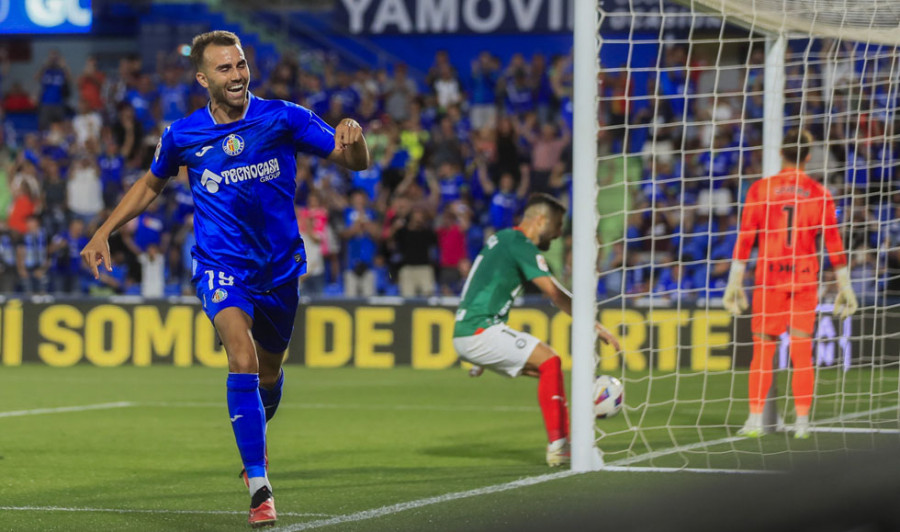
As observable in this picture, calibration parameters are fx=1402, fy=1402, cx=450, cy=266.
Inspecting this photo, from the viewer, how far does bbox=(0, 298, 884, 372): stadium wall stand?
15.8m

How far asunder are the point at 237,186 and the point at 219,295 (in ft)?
1.55

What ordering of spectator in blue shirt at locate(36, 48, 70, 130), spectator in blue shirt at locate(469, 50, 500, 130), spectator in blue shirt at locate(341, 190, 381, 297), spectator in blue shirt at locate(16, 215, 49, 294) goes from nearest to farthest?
spectator in blue shirt at locate(341, 190, 381, 297) < spectator in blue shirt at locate(16, 215, 49, 294) < spectator in blue shirt at locate(469, 50, 500, 130) < spectator in blue shirt at locate(36, 48, 70, 130)

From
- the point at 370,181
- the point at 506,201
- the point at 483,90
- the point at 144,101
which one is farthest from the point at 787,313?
the point at 144,101

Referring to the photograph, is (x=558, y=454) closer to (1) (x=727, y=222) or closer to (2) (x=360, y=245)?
(1) (x=727, y=222)

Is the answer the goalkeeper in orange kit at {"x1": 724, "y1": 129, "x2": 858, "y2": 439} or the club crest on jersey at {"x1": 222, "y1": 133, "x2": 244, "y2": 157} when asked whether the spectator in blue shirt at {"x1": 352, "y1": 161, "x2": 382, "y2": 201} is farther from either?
the club crest on jersey at {"x1": 222, "y1": 133, "x2": 244, "y2": 157}

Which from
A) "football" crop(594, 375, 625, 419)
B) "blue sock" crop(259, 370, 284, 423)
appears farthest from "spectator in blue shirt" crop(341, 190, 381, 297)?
"blue sock" crop(259, 370, 284, 423)

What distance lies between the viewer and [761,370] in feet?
30.6

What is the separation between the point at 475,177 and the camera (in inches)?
816

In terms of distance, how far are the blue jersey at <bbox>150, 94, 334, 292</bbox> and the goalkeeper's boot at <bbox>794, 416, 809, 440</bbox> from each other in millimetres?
4302

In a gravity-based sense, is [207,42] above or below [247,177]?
above

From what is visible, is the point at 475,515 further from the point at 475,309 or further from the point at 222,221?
the point at 475,309

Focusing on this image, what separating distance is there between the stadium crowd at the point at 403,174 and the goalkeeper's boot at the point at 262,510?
10.8 metres

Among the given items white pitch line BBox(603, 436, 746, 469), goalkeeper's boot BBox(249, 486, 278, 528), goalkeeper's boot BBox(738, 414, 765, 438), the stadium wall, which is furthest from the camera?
the stadium wall

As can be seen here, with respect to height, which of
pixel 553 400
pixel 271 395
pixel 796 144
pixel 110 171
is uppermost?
pixel 110 171
